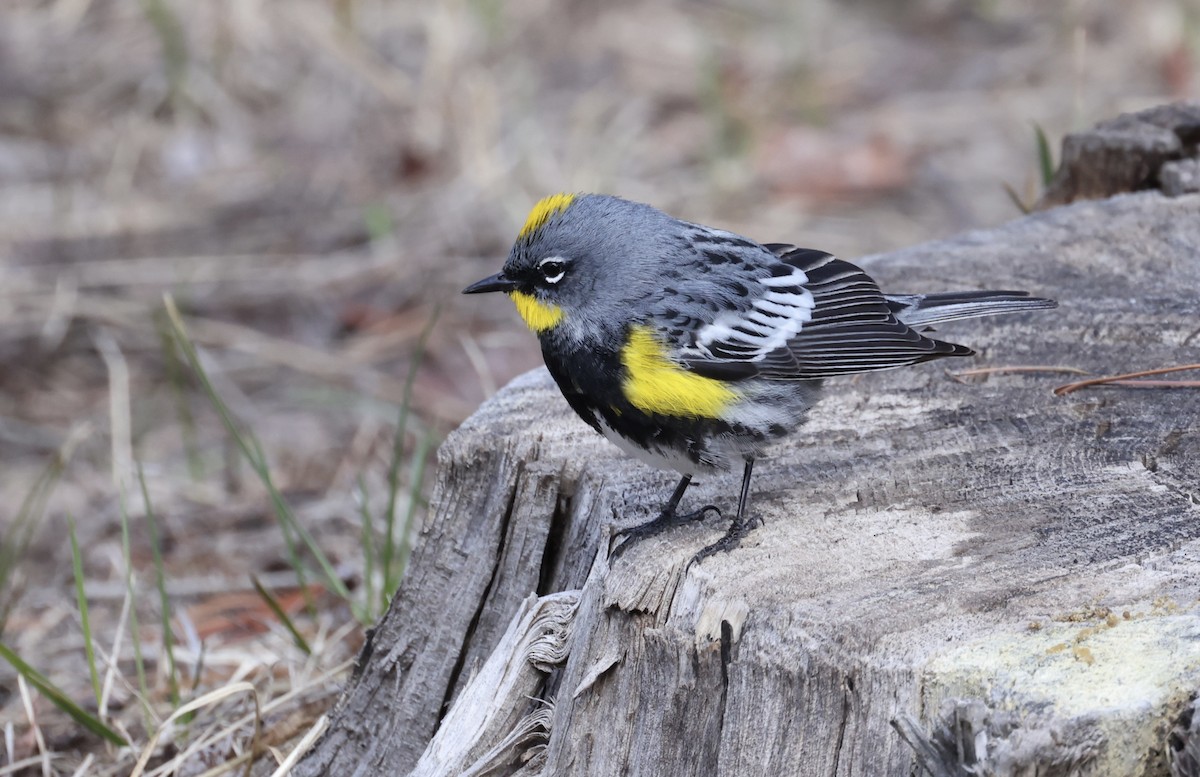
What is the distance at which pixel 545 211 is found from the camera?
3.20 m

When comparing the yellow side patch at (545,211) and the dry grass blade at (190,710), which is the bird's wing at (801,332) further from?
the dry grass blade at (190,710)

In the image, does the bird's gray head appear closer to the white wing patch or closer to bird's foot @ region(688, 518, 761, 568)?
the white wing patch

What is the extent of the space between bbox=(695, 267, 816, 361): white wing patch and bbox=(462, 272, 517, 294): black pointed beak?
483mm

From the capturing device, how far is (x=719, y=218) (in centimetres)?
716

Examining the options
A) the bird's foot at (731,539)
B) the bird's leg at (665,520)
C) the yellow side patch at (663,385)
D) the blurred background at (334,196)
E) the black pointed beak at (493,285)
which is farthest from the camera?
the blurred background at (334,196)

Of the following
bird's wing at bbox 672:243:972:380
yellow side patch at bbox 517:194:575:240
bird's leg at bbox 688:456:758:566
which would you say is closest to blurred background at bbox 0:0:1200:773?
bird's wing at bbox 672:243:972:380

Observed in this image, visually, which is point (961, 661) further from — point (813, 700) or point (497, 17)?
point (497, 17)

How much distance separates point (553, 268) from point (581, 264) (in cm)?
7

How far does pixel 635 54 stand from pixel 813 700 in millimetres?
7462

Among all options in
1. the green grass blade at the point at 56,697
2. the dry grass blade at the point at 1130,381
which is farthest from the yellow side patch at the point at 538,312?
the green grass blade at the point at 56,697

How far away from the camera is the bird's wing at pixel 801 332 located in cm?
303

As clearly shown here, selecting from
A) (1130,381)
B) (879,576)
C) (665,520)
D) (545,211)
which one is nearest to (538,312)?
(545,211)

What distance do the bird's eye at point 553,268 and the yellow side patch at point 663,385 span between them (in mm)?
248

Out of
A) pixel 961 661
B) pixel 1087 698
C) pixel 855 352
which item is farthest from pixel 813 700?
pixel 855 352
